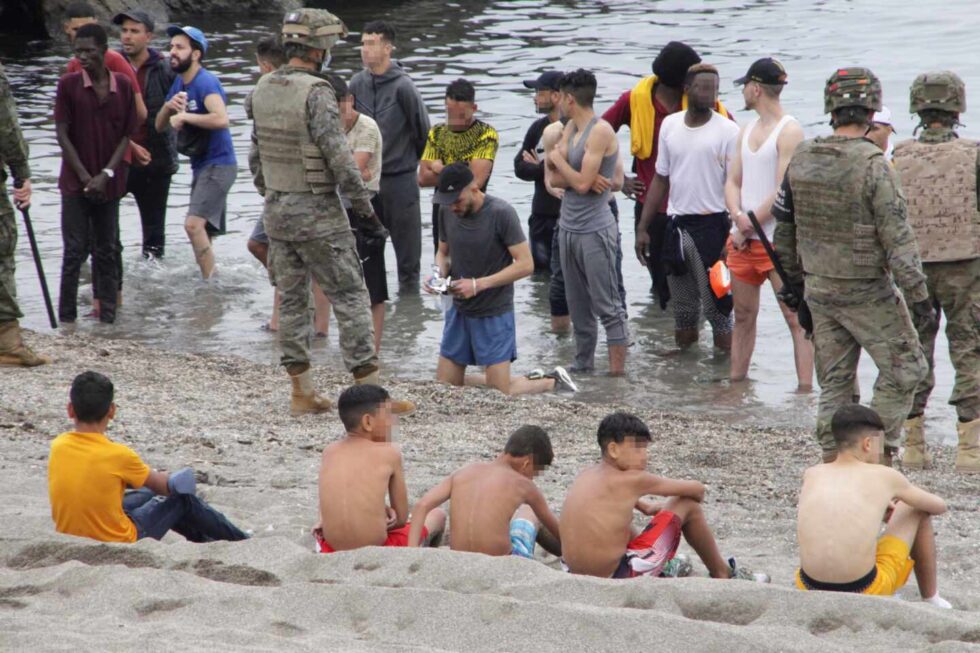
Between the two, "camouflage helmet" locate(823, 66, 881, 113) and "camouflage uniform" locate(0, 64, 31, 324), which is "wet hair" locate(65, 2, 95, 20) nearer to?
"camouflage uniform" locate(0, 64, 31, 324)

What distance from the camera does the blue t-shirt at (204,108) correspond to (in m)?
11.0

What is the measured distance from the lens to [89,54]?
10023 mm

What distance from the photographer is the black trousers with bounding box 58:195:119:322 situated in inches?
413

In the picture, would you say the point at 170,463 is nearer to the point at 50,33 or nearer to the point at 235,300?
the point at 235,300

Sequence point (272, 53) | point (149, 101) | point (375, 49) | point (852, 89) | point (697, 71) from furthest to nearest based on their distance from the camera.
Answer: point (149, 101), point (375, 49), point (697, 71), point (272, 53), point (852, 89)

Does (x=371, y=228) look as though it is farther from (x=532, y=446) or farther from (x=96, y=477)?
(x=96, y=477)

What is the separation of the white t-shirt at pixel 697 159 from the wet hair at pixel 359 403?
4.21 m

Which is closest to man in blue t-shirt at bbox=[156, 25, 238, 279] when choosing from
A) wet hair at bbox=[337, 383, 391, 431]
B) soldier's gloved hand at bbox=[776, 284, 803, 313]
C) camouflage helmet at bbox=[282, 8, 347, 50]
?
camouflage helmet at bbox=[282, 8, 347, 50]

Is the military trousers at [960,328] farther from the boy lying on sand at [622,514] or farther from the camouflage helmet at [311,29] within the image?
the camouflage helmet at [311,29]

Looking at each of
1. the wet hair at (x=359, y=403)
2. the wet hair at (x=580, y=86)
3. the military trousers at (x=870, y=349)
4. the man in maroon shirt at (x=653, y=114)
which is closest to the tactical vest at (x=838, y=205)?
the military trousers at (x=870, y=349)

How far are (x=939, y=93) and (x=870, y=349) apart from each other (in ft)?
4.35

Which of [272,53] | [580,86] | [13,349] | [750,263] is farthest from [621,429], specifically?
[13,349]

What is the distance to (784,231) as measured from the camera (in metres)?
7.18

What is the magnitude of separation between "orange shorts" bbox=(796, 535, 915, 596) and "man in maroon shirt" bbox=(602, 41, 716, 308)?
16.3ft
